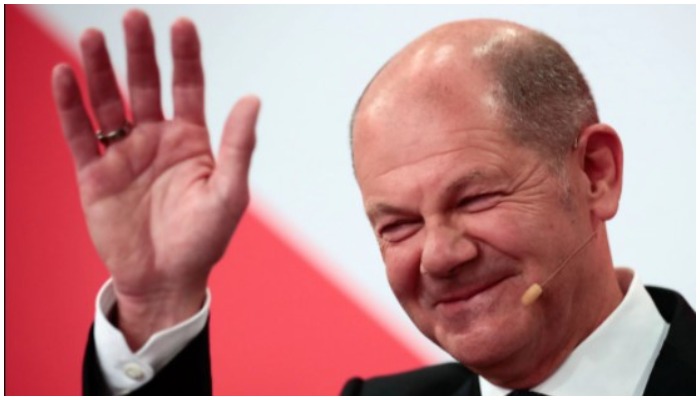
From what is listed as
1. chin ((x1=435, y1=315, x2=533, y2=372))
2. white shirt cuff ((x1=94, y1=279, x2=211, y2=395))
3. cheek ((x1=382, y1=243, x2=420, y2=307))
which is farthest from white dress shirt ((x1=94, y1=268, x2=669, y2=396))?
white shirt cuff ((x1=94, y1=279, x2=211, y2=395))

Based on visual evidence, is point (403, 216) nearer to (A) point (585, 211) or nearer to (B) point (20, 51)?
(A) point (585, 211)

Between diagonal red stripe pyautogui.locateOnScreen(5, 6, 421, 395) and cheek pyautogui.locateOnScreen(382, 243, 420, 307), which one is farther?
diagonal red stripe pyautogui.locateOnScreen(5, 6, 421, 395)

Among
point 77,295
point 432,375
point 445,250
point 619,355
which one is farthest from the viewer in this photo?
point 77,295

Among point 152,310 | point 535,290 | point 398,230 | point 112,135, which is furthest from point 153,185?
point 535,290

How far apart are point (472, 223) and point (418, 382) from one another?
0.61m

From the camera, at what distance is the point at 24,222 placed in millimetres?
2330

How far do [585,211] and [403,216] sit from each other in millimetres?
278

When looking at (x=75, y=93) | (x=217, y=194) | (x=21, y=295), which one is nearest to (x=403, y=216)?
(x=217, y=194)

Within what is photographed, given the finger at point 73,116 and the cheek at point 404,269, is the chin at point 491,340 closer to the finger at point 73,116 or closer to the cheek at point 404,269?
the cheek at point 404,269

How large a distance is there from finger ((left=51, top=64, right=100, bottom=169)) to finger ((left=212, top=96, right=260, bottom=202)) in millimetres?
213

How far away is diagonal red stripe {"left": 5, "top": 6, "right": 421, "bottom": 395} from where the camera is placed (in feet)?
7.13

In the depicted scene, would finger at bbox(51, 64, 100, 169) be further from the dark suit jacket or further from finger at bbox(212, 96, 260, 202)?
the dark suit jacket

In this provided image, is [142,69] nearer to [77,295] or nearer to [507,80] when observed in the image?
[507,80]

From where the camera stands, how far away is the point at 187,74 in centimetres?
156
